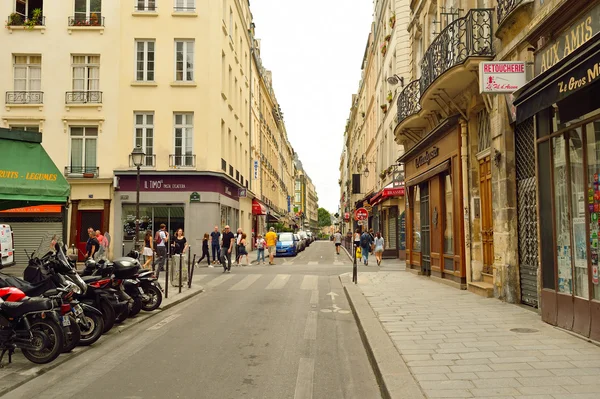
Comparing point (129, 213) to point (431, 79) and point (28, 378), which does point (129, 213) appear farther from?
point (28, 378)

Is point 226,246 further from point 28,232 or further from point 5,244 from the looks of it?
point 28,232

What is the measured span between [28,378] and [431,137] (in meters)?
11.9

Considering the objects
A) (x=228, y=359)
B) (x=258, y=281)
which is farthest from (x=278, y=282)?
(x=228, y=359)

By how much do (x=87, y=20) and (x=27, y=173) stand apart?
20093 millimetres

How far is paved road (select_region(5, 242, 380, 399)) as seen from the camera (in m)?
5.25

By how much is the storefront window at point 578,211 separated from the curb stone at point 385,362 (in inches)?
101

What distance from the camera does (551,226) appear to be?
7.66 metres

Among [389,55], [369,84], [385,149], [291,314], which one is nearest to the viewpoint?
[291,314]

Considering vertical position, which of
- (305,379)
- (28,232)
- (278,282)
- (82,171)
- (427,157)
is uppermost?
(82,171)

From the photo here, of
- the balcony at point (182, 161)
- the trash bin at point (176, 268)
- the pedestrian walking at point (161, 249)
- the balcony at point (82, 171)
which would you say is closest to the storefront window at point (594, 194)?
the trash bin at point (176, 268)

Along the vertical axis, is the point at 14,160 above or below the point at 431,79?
below

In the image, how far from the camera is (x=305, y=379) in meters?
5.62

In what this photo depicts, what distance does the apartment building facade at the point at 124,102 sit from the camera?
2614 centimetres

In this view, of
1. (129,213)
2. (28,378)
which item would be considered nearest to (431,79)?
(28,378)
